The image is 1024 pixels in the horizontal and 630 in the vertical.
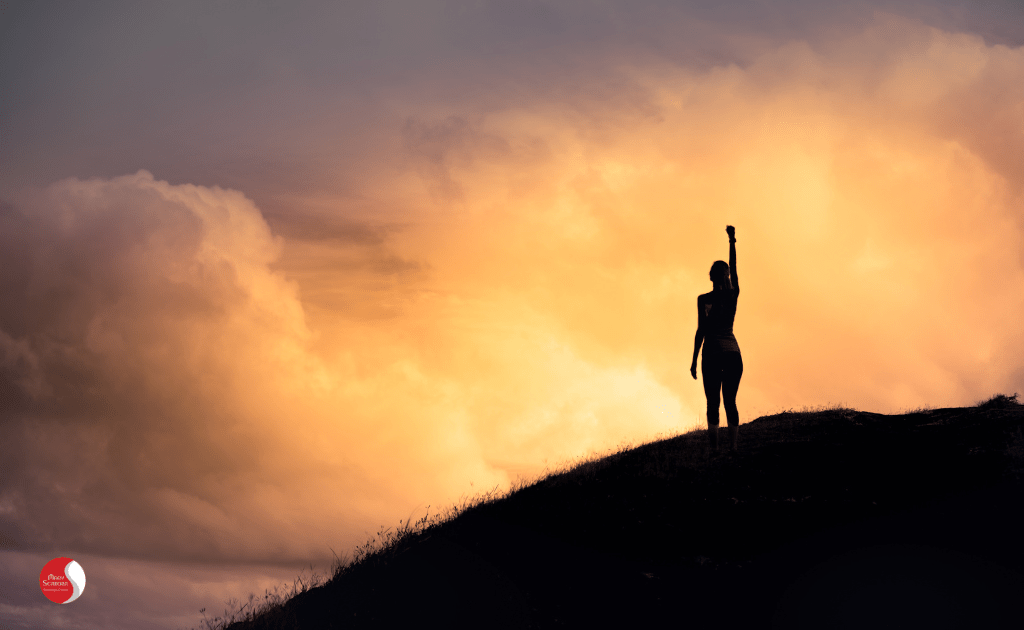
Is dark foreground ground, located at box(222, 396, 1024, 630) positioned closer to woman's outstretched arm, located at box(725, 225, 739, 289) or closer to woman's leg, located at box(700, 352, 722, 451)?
woman's leg, located at box(700, 352, 722, 451)

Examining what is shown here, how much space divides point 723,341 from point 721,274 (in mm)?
1311

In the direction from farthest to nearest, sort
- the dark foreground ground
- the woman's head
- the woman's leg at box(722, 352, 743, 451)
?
the woman's head → the woman's leg at box(722, 352, 743, 451) → the dark foreground ground

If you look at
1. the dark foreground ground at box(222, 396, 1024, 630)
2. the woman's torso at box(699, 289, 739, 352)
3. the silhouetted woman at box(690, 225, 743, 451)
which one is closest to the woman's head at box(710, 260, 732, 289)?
the silhouetted woman at box(690, 225, 743, 451)

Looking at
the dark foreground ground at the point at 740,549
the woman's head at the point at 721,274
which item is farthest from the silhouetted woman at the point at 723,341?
the dark foreground ground at the point at 740,549

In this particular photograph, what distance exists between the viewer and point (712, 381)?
1405 centimetres

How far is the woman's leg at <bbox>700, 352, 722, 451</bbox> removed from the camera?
13953mm

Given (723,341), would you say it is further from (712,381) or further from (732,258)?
(732,258)

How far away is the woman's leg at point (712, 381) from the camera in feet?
45.8

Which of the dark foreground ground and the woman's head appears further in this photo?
the woman's head

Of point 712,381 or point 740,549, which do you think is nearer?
point 740,549

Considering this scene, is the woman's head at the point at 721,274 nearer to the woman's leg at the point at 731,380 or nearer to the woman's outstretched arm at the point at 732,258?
the woman's outstretched arm at the point at 732,258

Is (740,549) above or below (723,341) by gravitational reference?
below

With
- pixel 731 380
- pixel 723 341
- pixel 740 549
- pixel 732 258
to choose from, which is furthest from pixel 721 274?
pixel 740 549

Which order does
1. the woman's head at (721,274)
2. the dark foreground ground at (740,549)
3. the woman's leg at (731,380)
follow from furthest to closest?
the woman's head at (721,274)
the woman's leg at (731,380)
the dark foreground ground at (740,549)
